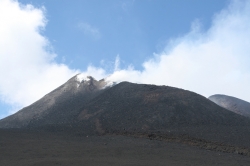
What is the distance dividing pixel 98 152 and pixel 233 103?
154 feet

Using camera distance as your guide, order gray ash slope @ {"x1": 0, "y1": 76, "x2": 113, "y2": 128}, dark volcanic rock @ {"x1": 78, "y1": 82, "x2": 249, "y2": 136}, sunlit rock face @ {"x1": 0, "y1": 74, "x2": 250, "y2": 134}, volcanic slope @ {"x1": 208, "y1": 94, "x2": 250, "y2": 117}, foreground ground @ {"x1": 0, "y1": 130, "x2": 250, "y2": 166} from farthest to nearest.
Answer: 1. volcanic slope @ {"x1": 208, "y1": 94, "x2": 250, "y2": 117}
2. gray ash slope @ {"x1": 0, "y1": 76, "x2": 113, "y2": 128}
3. dark volcanic rock @ {"x1": 78, "y1": 82, "x2": 249, "y2": 136}
4. sunlit rock face @ {"x1": 0, "y1": 74, "x2": 250, "y2": 134}
5. foreground ground @ {"x1": 0, "y1": 130, "x2": 250, "y2": 166}

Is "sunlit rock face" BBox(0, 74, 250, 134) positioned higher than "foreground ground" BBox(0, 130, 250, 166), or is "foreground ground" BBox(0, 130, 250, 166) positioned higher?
"sunlit rock face" BBox(0, 74, 250, 134)

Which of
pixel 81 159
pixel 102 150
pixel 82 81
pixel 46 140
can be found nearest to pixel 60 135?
pixel 46 140

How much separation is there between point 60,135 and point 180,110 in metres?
15.3

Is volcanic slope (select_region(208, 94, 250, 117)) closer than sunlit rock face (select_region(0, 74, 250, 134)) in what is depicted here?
No

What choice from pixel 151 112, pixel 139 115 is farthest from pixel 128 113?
pixel 151 112

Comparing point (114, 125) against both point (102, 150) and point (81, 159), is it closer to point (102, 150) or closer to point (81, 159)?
point (102, 150)

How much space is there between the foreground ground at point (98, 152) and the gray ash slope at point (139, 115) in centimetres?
497

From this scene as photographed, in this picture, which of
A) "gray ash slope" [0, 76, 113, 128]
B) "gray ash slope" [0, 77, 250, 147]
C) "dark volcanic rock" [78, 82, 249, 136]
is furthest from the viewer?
"gray ash slope" [0, 76, 113, 128]

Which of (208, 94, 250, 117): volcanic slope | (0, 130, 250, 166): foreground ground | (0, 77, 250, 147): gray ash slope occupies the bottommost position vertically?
(0, 130, 250, 166): foreground ground

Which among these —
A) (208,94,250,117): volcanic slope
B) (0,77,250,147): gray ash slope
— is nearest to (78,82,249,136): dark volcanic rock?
(0,77,250,147): gray ash slope

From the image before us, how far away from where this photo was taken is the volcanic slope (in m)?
57.2

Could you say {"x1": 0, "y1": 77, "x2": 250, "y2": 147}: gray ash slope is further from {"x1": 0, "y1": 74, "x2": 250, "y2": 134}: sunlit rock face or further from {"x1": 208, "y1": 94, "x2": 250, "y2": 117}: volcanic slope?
{"x1": 208, "y1": 94, "x2": 250, "y2": 117}: volcanic slope

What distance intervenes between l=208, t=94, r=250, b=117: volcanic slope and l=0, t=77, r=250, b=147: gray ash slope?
59.7 feet
